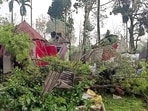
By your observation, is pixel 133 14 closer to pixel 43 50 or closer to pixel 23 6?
pixel 23 6

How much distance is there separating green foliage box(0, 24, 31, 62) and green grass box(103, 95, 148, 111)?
9.51 feet

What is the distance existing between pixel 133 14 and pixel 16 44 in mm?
21425

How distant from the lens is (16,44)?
9406 millimetres

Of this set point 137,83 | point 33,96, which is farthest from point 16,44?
point 137,83

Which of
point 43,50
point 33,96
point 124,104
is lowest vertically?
point 124,104

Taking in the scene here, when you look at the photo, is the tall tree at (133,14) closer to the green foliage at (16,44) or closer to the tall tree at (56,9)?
the tall tree at (56,9)

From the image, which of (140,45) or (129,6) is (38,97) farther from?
(140,45)

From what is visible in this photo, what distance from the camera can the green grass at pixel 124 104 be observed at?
347 inches

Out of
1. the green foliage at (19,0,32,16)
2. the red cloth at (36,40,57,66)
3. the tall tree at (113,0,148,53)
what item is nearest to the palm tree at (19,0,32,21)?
the green foliage at (19,0,32,16)

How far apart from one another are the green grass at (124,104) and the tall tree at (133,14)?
18.6 meters

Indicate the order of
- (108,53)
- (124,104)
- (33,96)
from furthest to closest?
1. (108,53)
2. (124,104)
3. (33,96)

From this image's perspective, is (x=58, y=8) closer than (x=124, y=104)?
No

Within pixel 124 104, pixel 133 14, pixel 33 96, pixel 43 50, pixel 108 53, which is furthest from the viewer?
pixel 133 14

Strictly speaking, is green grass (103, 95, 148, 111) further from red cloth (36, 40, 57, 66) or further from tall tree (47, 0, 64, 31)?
tall tree (47, 0, 64, 31)
